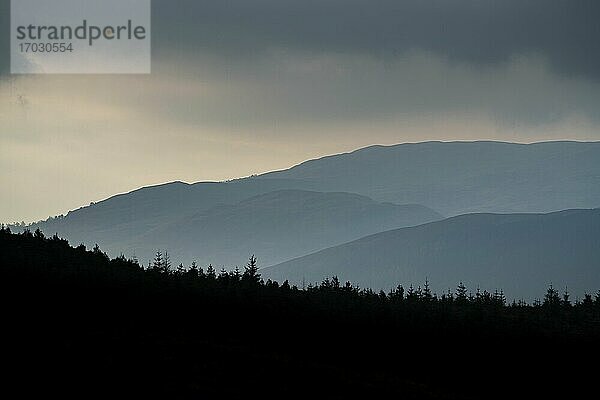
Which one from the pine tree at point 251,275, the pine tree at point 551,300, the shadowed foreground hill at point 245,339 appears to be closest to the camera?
the shadowed foreground hill at point 245,339

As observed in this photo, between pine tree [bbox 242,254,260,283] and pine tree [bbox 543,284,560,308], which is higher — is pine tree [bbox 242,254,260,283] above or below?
above

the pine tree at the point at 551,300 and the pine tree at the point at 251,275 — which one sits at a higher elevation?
the pine tree at the point at 251,275

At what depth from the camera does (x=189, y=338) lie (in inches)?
1471

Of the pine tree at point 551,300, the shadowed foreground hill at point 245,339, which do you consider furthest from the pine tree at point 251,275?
the pine tree at point 551,300

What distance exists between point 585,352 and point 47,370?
2983 cm

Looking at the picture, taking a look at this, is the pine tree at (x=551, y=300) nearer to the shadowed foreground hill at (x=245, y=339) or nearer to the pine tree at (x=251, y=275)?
the shadowed foreground hill at (x=245, y=339)

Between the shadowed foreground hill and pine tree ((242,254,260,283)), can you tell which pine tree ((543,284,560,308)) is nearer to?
the shadowed foreground hill

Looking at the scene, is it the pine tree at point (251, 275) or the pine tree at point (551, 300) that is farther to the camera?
the pine tree at point (551, 300)

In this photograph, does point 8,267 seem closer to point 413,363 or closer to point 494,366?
point 413,363

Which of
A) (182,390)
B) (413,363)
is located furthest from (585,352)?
(182,390)

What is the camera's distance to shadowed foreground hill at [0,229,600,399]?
31703mm

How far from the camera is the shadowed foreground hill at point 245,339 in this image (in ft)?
104

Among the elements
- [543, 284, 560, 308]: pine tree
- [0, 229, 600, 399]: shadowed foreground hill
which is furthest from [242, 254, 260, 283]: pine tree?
[543, 284, 560, 308]: pine tree

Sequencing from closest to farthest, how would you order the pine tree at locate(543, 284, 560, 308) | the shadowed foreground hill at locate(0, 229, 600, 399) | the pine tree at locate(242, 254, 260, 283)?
the shadowed foreground hill at locate(0, 229, 600, 399) < the pine tree at locate(242, 254, 260, 283) < the pine tree at locate(543, 284, 560, 308)
